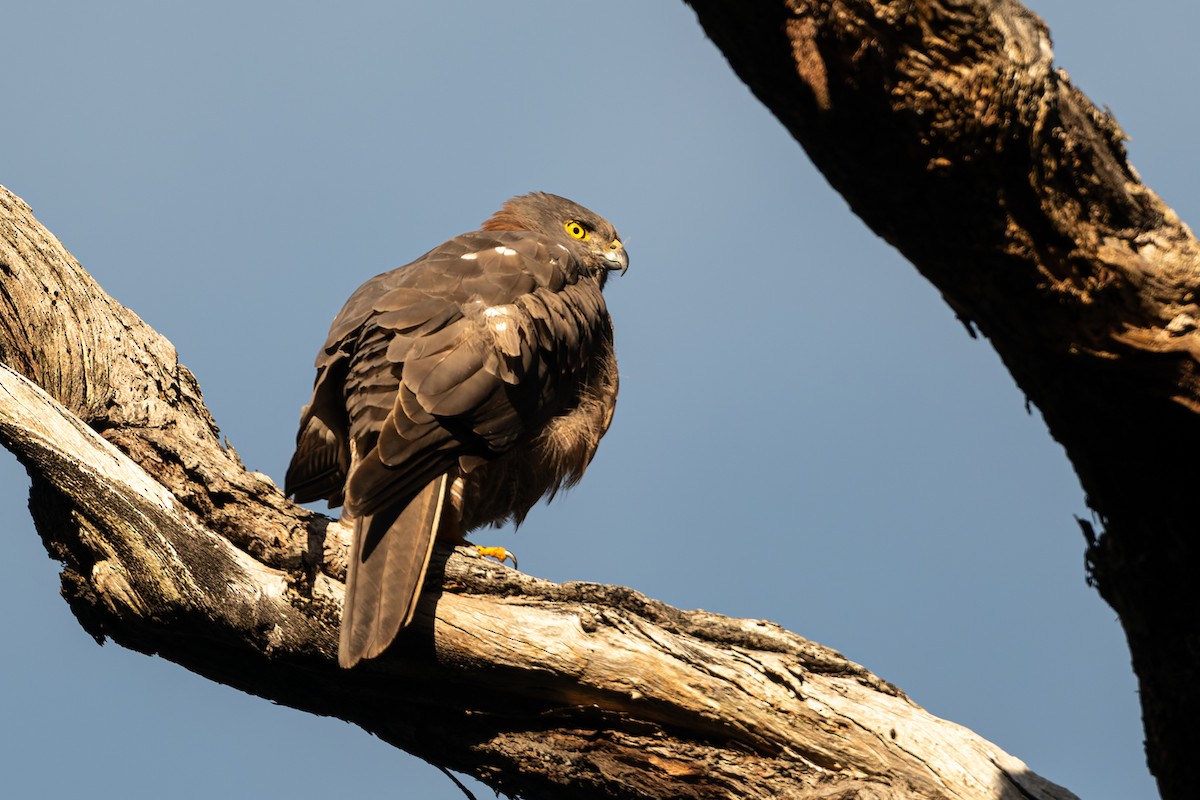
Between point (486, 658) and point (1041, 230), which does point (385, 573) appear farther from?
Result: point (1041, 230)

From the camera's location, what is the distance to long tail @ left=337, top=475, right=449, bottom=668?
153 inches

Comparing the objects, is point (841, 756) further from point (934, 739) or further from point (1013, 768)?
point (1013, 768)

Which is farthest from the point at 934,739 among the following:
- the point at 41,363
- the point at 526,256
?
the point at 41,363

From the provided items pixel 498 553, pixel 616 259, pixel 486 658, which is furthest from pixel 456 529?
pixel 616 259

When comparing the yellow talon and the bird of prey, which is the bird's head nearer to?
the bird of prey

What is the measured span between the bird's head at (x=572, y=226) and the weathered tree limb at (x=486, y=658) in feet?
12.7

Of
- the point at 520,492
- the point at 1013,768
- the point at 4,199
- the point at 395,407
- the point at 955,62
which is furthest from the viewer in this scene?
the point at 520,492

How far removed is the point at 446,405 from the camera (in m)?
4.78

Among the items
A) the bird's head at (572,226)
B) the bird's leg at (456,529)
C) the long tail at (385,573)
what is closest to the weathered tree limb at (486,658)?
the long tail at (385,573)

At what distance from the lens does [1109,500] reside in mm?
3090

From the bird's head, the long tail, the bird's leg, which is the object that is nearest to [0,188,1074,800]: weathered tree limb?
the long tail

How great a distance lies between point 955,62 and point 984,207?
351mm

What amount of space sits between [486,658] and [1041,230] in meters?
2.32

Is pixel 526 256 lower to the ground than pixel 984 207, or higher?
higher
